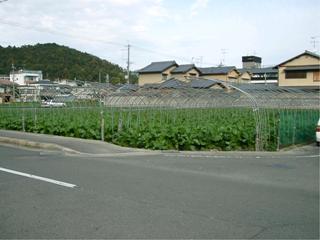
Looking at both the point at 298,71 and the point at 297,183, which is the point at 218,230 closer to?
the point at 297,183

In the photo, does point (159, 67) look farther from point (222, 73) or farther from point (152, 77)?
point (222, 73)

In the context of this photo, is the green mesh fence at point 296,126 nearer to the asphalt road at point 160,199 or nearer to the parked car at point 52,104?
the asphalt road at point 160,199

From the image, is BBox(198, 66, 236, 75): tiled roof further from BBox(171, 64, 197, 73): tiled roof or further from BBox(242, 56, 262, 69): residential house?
BBox(242, 56, 262, 69): residential house

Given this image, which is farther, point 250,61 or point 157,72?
point 250,61

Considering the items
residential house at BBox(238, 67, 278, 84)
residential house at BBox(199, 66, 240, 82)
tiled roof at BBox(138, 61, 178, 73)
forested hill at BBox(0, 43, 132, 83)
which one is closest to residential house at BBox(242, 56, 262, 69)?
residential house at BBox(238, 67, 278, 84)

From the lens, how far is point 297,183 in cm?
724

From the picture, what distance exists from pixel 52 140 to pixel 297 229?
33.9 ft

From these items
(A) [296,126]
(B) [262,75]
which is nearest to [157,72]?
(B) [262,75]

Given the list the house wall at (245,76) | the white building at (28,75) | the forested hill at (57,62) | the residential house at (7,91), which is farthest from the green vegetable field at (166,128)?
the house wall at (245,76)

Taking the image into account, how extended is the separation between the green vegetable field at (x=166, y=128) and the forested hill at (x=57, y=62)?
3889cm

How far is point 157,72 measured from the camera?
50.6 metres

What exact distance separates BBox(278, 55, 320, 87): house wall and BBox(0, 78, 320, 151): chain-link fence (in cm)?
2421

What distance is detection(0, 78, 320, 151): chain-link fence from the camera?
41.4 feet

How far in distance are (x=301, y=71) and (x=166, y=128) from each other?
117 feet
